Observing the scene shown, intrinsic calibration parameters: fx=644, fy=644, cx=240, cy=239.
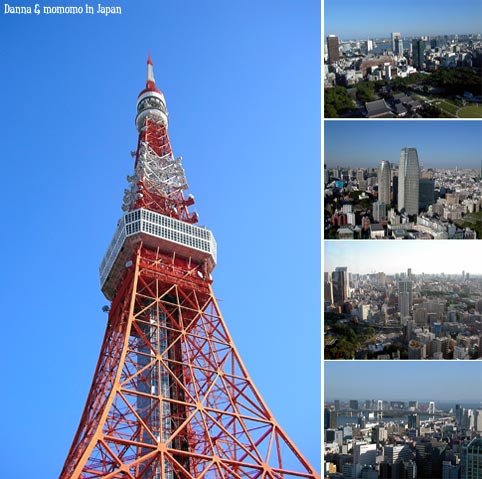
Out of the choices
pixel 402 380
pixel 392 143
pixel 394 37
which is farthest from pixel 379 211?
pixel 394 37

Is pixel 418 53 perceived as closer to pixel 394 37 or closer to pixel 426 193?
pixel 394 37

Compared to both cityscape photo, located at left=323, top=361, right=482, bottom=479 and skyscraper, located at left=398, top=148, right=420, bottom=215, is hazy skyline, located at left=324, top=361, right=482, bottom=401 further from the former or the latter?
skyscraper, located at left=398, top=148, right=420, bottom=215

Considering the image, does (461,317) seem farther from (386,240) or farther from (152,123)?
(152,123)

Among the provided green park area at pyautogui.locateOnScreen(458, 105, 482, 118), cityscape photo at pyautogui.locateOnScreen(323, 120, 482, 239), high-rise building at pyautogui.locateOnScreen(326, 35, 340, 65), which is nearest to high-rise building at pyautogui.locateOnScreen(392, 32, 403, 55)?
high-rise building at pyautogui.locateOnScreen(326, 35, 340, 65)

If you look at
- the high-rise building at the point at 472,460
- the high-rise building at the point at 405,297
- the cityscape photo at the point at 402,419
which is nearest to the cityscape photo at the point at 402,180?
the high-rise building at the point at 405,297

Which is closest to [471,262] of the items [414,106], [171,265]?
[414,106]

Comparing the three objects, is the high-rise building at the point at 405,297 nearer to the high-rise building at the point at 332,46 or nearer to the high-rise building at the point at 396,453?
the high-rise building at the point at 396,453
